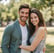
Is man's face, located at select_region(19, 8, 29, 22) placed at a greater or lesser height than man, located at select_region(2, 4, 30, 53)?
greater

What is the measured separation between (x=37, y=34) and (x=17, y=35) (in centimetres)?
32

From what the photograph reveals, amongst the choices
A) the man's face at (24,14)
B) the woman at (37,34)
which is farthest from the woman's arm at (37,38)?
the man's face at (24,14)

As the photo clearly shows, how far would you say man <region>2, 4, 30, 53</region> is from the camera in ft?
Result: 11.0

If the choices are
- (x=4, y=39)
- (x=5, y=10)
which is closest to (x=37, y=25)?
(x=4, y=39)

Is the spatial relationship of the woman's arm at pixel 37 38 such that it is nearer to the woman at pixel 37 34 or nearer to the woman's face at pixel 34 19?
the woman at pixel 37 34

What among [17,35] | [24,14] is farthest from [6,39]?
[24,14]

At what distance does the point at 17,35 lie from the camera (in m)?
3.34

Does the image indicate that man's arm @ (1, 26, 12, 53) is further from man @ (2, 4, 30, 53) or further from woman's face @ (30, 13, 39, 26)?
woman's face @ (30, 13, 39, 26)

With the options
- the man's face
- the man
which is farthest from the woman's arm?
the man's face

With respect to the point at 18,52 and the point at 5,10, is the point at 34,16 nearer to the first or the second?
the point at 18,52

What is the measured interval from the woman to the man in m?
0.09

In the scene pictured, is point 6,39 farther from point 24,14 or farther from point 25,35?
point 24,14

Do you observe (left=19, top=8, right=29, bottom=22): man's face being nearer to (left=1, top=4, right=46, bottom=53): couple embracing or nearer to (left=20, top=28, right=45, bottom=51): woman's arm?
(left=1, top=4, right=46, bottom=53): couple embracing

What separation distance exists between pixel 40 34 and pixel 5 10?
178 ft
